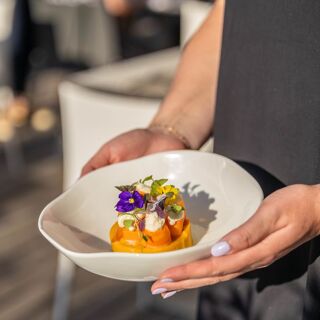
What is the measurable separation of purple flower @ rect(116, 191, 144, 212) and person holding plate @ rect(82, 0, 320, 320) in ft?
0.50

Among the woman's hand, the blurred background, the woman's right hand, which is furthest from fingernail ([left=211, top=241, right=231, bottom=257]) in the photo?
the blurred background

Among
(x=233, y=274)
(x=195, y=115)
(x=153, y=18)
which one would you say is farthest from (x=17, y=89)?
(x=233, y=274)

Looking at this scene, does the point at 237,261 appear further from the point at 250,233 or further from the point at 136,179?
the point at 136,179

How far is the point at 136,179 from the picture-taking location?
1.25m

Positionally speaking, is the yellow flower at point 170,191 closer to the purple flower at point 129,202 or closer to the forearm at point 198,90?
the purple flower at point 129,202

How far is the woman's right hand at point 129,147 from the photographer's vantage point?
129cm

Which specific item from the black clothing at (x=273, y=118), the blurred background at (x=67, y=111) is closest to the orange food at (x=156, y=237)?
the black clothing at (x=273, y=118)

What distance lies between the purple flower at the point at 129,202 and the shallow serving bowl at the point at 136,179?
0.08 metres

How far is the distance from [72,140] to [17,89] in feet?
8.10

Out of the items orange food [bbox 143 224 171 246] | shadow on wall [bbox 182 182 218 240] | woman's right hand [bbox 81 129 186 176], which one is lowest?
shadow on wall [bbox 182 182 218 240]

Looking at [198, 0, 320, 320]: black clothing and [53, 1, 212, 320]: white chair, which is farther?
[53, 1, 212, 320]: white chair

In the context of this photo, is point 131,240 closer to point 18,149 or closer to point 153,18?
point 18,149

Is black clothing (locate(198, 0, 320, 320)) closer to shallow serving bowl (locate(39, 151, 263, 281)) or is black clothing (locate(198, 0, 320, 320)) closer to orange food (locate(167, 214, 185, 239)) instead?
shallow serving bowl (locate(39, 151, 263, 281))

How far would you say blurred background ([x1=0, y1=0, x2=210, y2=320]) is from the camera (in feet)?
7.76
